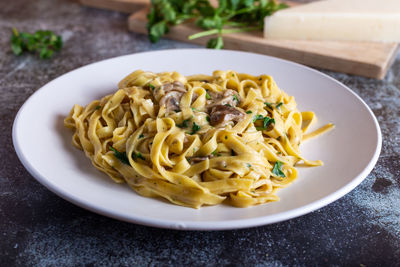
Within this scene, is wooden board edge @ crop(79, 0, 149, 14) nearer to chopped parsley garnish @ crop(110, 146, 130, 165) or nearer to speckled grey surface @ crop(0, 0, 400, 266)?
speckled grey surface @ crop(0, 0, 400, 266)

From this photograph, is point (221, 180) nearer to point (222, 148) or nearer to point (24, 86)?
point (222, 148)

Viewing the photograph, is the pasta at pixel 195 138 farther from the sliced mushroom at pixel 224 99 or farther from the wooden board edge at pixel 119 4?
the wooden board edge at pixel 119 4

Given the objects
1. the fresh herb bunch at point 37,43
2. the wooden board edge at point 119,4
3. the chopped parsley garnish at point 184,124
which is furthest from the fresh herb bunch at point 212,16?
the chopped parsley garnish at point 184,124

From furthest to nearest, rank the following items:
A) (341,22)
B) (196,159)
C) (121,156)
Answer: (341,22) → (121,156) → (196,159)

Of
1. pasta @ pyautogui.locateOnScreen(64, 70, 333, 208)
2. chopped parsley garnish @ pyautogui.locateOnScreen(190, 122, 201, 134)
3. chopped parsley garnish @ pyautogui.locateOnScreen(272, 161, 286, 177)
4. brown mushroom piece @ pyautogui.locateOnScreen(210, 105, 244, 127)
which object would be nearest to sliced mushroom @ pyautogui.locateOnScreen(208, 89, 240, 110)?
pasta @ pyautogui.locateOnScreen(64, 70, 333, 208)

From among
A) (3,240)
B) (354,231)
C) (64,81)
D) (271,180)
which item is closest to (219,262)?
(271,180)

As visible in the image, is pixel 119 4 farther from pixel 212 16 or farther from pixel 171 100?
pixel 171 100

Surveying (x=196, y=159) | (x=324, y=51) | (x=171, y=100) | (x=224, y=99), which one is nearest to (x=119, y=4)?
(x=324, y=51)
